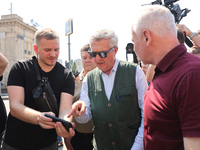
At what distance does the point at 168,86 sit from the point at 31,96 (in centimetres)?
148

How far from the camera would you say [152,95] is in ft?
4.12

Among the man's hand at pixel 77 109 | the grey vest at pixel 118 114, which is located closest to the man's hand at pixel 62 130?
the man's hand at pixel 77 109

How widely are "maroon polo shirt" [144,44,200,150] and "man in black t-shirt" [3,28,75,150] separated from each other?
3.35 ft

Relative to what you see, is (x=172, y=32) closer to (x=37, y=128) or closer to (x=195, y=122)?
(x=195, y=122)

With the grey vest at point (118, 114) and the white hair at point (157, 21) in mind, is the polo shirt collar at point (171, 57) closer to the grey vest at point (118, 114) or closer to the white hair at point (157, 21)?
the white hair at point (157, 21)

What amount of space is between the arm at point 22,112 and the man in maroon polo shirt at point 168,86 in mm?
908

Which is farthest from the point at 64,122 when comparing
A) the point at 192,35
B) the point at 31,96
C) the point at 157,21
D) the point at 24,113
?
the point at 192,35

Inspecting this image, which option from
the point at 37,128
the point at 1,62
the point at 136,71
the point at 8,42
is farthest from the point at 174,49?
the point at 8,42

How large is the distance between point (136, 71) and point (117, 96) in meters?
0.37

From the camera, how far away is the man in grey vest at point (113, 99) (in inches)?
76.2

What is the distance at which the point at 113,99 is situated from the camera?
196cm

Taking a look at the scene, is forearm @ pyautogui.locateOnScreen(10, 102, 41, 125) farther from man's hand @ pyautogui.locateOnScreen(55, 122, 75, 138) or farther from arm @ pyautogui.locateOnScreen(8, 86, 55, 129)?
man's hand @ pyautogui.locateOnScreen(55, 122, 75, 138)

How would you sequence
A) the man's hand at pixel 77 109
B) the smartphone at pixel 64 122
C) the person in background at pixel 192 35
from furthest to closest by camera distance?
the person in background at pixel 192 35 → the man's hand at pixel 77 109 → the smartphone at pixel 64 122

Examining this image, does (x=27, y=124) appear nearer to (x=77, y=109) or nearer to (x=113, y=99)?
(x=77, y=109)
